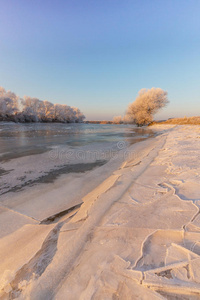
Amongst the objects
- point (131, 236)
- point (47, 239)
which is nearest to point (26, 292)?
point (47, 239)

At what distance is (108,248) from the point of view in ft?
3.55

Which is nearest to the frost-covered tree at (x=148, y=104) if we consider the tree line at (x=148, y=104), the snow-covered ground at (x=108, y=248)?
the tree line at (x=148, y=104)

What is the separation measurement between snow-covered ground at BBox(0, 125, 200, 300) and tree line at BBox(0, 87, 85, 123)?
3901 centimetres

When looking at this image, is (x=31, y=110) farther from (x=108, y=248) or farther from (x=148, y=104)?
(x=108, y=248)

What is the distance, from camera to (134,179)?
2.63 meters

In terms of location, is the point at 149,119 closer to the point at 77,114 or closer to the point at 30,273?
the point at 30,273

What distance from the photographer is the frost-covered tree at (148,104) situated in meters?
29.3

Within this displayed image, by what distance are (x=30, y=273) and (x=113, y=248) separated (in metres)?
0.65

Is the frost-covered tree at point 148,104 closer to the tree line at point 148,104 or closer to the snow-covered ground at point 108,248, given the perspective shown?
the tree line at point 148,104

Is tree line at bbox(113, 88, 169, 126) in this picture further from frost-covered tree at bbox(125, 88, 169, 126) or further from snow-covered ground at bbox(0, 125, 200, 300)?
snow-covered ground at bbox(0, 125, 200, 300)

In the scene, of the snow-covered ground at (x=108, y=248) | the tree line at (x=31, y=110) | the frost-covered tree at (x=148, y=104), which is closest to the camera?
the snow-covered ground at (x=108, y=248)

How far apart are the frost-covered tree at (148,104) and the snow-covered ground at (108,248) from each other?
1207 inches

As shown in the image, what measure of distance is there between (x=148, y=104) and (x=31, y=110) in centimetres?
3505

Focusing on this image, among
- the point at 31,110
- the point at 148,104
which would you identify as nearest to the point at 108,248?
the point at 148,104
